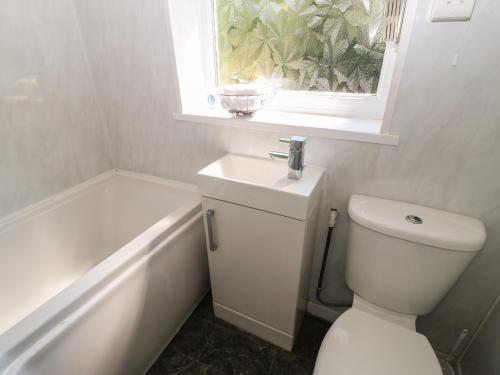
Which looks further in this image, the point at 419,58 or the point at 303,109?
the point at 303,109

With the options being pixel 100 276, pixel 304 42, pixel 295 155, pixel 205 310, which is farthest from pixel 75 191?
pixel 304 42

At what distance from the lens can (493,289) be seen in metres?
0.97

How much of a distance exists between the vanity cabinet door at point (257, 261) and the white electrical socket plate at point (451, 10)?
2.27 ft

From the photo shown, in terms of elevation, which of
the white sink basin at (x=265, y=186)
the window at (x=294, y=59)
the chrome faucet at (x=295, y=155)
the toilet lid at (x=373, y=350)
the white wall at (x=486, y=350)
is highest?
the window at (x=294, y=59)

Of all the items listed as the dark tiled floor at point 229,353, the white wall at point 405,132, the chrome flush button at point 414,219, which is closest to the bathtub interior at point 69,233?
the white wall at point 405,132

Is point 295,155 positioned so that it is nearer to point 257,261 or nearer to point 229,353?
point 257,261

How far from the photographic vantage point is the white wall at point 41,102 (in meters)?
1.11

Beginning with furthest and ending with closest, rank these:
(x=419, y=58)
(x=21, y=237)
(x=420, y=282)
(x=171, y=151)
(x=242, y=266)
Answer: (x=171, y=151) → (x=21, y=237) → (x=242, y=266) → (x=420, y=282) → (x=419, y=58)

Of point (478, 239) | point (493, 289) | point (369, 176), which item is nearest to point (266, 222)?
point (369, 176)

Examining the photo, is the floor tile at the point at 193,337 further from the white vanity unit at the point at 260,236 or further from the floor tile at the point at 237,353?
the white vanity unit at the point at 260,236

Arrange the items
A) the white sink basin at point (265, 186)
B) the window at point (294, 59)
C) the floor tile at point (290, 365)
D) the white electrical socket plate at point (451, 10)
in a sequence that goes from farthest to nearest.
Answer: the floor tile at point (290, 365)
the window at point (294, 59)
the white sink basin at point (265, 186)
the white electrical socket plate at point (451, 10)

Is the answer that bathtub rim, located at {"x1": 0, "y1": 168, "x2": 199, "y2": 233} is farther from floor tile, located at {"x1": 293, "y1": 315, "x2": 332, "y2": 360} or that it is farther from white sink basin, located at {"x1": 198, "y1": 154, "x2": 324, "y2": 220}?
floor tile, located at {"x1": 293, "y1": 315, "x2": 332, "y2": 360}

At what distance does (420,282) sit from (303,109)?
0.83 meters

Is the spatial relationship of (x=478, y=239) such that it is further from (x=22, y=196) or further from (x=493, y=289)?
(x=22, y=196)
